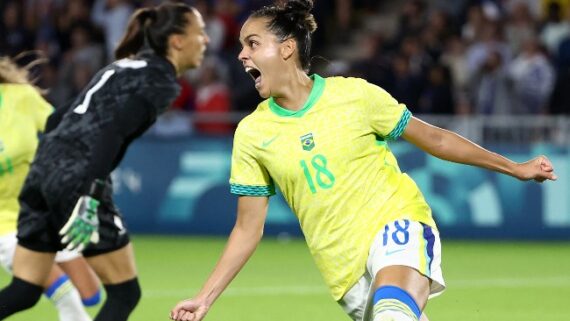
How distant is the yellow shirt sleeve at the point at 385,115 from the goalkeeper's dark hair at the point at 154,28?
6.36ft


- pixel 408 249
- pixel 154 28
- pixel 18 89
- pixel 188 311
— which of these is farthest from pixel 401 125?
pixel 18 89

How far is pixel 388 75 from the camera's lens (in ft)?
54.0

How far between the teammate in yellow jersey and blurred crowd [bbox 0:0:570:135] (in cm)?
977

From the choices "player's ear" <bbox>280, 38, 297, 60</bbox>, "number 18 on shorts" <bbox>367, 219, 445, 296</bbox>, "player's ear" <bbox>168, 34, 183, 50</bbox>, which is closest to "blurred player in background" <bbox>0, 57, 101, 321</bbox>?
"player's ear" <bbox>168, 34, 183, 50</bbox>

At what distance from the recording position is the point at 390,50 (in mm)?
17469

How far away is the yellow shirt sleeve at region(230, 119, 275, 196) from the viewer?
240 inches

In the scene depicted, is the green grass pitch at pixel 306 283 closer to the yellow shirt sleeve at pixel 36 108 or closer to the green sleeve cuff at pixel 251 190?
the yellow shirt sleeve at pixel 36 108

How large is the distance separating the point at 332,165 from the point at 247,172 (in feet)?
1.31

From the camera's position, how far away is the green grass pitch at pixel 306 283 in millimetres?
9852

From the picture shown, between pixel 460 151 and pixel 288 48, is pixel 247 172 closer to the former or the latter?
pixel 288 48

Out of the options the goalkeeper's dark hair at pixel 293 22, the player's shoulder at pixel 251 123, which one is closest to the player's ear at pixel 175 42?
the goalkeeper's dark hair at pixel 293 22

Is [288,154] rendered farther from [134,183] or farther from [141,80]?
[134,183]

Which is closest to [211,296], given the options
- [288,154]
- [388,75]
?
[288,154]

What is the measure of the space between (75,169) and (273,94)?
1546mm
